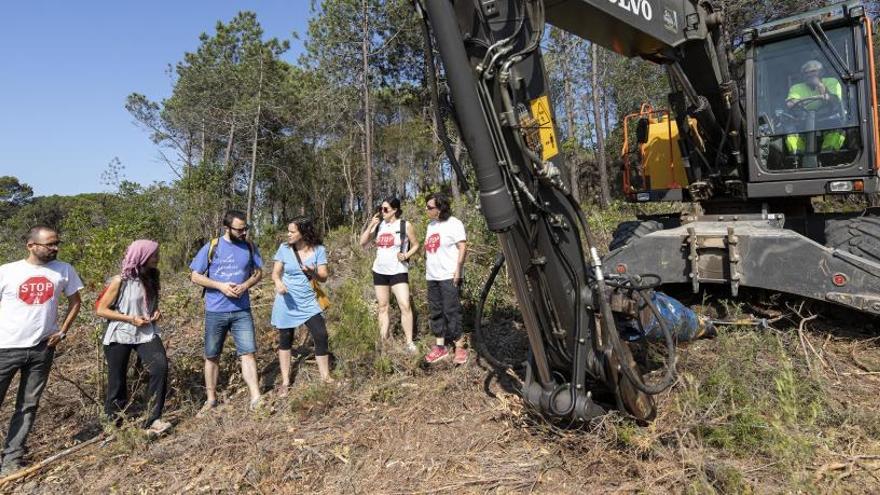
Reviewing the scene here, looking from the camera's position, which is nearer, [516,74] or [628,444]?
[516,74]

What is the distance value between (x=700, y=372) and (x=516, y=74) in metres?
2.52

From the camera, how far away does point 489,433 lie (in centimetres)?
346

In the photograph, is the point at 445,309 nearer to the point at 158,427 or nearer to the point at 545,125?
the point at 545,125

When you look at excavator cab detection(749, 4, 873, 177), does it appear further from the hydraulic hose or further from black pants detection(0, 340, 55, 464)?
black pants detection(0, 340, 55, 464)

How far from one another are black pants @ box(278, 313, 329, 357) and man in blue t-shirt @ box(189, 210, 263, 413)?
279 millimetres

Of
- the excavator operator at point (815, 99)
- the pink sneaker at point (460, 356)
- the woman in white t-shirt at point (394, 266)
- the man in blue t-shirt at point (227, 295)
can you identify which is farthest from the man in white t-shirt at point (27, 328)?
the excavator operator at point (815, 99)

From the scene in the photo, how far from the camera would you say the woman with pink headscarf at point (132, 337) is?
13.3ft

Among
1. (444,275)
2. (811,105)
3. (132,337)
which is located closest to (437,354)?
(444,275)

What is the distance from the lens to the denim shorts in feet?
14.6

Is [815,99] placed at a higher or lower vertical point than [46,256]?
higher

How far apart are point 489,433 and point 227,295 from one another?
8.19ft

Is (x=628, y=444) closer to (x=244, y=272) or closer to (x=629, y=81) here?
(x=244, y=272)

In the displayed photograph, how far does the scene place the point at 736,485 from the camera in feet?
8.36

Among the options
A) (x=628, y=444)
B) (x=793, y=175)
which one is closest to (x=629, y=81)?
(x=793, y=175)
